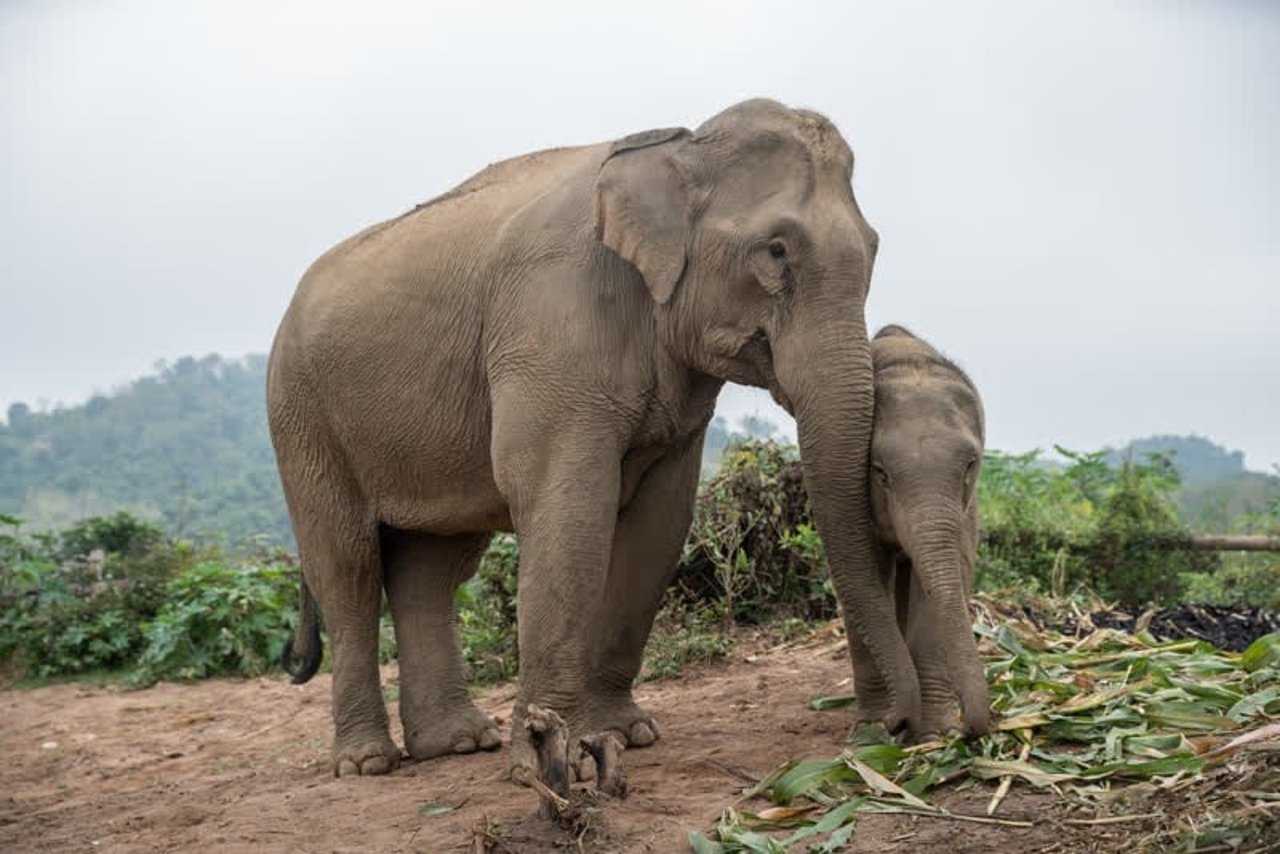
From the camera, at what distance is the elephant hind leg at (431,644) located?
24.2 ft

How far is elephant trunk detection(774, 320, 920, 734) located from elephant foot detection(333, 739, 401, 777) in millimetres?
2543

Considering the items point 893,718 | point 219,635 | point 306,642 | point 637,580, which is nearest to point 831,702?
point 637,580

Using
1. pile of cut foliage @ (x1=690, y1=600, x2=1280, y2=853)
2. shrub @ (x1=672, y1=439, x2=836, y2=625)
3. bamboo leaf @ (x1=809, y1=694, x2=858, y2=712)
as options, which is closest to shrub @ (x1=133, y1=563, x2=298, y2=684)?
shrub @ (x1=672, y1=439, x2=836, y2=625)

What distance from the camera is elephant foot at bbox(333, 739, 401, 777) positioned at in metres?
7.16

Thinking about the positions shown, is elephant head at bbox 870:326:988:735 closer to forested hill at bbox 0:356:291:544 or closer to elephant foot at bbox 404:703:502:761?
elephant foot at bbox 404:703:502:761

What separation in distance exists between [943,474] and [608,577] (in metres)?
2.02

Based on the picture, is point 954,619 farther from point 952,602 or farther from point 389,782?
point 389,782

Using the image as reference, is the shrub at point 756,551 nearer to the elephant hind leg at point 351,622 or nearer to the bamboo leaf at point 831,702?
the bamboo leaf at point 831,702

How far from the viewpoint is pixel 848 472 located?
5637mm

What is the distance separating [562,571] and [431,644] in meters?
1.73

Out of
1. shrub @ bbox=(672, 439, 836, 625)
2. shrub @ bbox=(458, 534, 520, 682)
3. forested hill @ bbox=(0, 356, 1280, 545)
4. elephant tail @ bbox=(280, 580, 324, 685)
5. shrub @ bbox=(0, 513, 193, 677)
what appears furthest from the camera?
forested hill @ bbox=(0, 356, 1280, 545)

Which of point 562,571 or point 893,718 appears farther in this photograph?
point 562,571

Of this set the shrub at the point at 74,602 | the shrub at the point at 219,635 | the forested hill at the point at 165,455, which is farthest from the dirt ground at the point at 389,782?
the forested hill at the point at 165,455

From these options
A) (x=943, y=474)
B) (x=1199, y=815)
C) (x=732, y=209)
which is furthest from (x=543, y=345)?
(x=1199, y=815)
